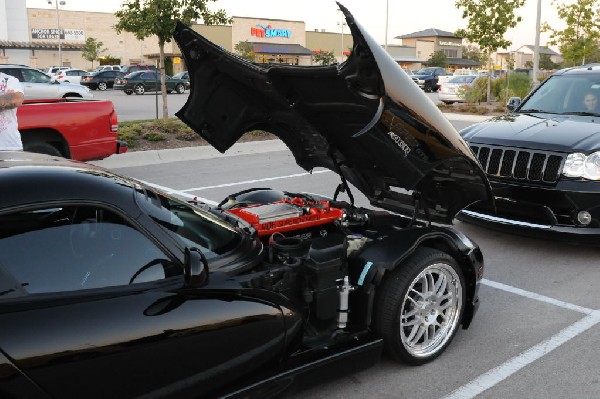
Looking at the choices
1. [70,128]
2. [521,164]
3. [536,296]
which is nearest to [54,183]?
[536,296]

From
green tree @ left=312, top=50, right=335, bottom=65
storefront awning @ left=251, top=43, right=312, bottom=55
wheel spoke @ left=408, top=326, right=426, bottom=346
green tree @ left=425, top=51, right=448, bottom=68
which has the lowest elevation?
wheel spoke @ left=408, top=326, right=426, bottom=346

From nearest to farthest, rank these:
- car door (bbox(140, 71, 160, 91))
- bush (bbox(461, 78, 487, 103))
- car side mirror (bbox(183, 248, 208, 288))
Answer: car side mirror (bbox(183, 248, 208, 288))
bush (bbox(461, 78, 487, 103))
car door (bbox(140, 71, 160, 91))

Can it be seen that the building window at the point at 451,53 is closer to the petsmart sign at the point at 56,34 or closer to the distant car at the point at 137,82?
the petsmart sign at the point at 56,34

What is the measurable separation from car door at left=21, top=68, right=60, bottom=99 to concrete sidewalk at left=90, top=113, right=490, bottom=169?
10276 mm

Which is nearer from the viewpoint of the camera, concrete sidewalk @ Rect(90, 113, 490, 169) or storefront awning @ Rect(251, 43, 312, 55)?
concrete sidewalk @ Rect(90, 113, 490, 169)

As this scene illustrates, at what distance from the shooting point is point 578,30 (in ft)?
103

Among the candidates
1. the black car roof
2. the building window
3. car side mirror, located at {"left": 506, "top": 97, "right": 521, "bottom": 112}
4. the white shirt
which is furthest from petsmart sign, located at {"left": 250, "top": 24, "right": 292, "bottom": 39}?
the black car roof

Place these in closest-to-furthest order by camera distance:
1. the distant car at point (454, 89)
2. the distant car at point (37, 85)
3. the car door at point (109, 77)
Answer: the distant car at point (37, 85), the distant car at point (454, 89), the car door at point (109, 77)

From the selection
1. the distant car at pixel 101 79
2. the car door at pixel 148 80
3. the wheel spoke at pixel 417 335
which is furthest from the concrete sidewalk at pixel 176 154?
the distant car at pixel 101 79

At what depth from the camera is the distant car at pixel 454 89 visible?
91.4 ft

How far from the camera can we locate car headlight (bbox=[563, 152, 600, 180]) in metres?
5.65

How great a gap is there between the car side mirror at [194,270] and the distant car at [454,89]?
2639cm

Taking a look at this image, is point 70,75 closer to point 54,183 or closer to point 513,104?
point 513,104

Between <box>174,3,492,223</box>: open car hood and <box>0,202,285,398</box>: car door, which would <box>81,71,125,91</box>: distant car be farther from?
<box>0,202,285,398</box>: car door
